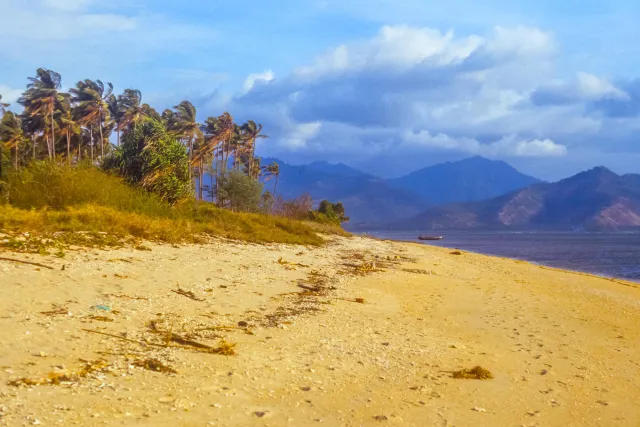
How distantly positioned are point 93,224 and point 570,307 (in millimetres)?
12781

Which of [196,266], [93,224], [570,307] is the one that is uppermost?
[93,224]

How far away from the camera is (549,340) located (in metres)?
9.64

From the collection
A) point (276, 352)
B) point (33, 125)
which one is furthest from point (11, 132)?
point (276, 352)

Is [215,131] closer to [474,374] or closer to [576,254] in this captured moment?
[576,254]

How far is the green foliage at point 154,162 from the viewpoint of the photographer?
76.1ft

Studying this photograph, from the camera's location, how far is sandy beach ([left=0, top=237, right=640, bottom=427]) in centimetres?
536

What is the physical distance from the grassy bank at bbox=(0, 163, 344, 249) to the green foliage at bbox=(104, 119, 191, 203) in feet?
2.41

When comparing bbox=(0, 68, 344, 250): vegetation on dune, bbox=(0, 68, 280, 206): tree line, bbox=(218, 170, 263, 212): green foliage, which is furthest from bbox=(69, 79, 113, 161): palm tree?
bbox=(0, 68, 344, 250): vegetation on dune

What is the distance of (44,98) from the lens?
59938mm

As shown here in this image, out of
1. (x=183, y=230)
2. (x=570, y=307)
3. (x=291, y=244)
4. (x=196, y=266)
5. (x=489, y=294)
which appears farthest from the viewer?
(x=291, y=244)

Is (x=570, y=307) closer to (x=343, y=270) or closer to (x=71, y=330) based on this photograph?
(x=343, y=270)

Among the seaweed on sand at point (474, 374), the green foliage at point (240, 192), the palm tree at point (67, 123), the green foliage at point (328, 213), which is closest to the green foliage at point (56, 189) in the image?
the seaweed on sand at point (474, 374)

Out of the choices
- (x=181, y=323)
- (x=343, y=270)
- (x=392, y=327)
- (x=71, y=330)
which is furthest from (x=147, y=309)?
(x=343, y=270)

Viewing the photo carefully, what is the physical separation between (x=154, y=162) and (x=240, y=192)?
3450 centimetres
